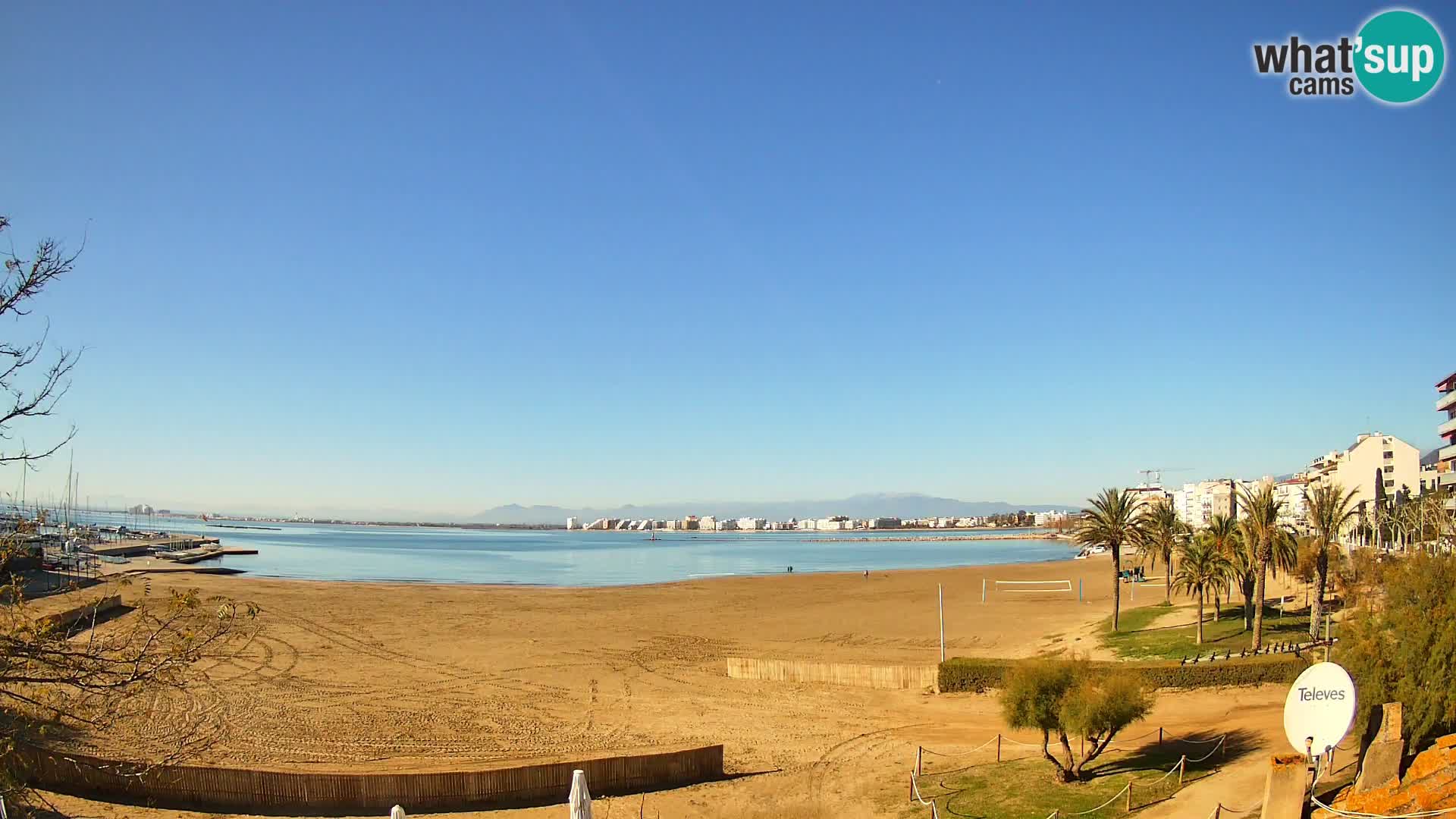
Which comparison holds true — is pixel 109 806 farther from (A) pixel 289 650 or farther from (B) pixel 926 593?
(B) pixel 926 593

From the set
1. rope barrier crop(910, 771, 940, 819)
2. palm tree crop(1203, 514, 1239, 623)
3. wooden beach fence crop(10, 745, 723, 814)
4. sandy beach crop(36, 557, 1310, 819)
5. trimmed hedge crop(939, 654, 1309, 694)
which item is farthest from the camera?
palm tree crop(1203, 514, 1239, 623)

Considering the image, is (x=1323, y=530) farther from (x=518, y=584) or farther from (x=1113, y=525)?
(x=518, y=584)

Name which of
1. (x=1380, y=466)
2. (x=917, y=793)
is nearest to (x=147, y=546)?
(x=917, y=793)

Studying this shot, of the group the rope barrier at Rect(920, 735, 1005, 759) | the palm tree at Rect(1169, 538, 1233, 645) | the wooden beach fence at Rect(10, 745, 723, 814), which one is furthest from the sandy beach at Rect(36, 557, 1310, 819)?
the palm tree at Rect(1169, 538, 1233, 645)

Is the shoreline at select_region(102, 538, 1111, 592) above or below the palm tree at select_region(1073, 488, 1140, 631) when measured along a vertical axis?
below

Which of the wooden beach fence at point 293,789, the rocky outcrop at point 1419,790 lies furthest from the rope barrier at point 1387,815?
the wooden beach fence at point 293,789

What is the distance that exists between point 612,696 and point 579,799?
19.0 metres

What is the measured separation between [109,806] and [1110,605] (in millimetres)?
50989

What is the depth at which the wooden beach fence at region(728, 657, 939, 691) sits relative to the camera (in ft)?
95.4

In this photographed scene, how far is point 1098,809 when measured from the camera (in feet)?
55.6

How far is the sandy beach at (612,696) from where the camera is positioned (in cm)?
2200

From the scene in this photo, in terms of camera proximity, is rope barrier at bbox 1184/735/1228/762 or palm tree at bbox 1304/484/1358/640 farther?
palm tree at bbox 1304/484/1358/640

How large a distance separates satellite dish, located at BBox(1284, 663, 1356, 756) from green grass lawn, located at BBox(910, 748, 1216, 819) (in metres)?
3.86

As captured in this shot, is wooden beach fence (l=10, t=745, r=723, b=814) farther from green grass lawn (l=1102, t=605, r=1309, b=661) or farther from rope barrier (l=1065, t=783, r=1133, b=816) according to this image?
green grass lawn (l=1102, t=605, r=1309, b=661)
